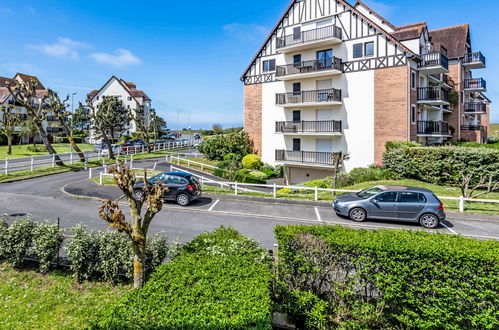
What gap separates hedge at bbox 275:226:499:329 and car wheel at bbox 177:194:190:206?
961 centimetres

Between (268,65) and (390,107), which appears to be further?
(268,65)

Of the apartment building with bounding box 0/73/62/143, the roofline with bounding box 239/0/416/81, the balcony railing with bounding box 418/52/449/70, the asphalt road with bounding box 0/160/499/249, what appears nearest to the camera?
the asphalt road with bounding box 0/160/499/249

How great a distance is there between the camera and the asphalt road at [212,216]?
36.0 feet

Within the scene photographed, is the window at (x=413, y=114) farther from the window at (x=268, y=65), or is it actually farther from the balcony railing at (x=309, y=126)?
the window at (x=268, y=65)

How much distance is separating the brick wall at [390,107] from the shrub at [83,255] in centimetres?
2260

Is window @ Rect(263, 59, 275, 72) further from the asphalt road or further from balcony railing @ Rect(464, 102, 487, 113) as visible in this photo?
balcony railing @ Rect(464, 102, 487, 113)

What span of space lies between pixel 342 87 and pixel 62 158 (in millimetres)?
29315

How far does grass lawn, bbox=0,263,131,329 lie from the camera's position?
5441 millimetres

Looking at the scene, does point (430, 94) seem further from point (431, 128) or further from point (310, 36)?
point (310, 36)

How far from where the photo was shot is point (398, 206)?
39.6 ft

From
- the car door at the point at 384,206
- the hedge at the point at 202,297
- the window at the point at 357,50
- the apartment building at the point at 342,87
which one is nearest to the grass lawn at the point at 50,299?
the hedge at the point at 202,297

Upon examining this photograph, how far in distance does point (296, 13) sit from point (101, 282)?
93.1 ft

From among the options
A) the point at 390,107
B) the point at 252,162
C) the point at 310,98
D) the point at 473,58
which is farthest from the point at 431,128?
the point at 252,162

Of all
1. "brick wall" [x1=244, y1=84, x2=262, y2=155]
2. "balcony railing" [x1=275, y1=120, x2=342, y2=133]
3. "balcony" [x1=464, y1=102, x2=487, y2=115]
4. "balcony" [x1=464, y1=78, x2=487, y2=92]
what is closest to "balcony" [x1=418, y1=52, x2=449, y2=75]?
"balcony railing" [x1=275, y1=120, x2=342, y2=133]
